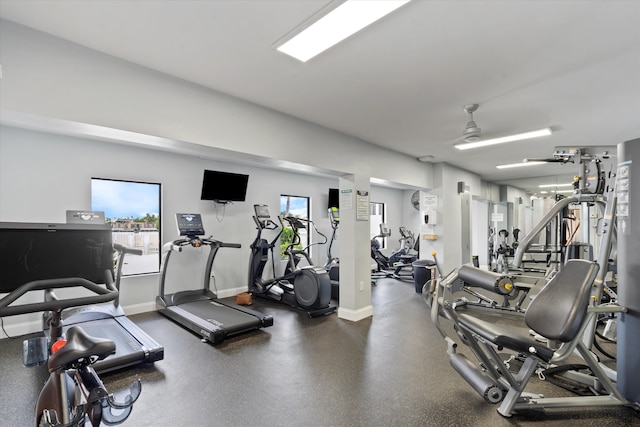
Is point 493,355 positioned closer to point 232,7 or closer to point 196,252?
point 232,7

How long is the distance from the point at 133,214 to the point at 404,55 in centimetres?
441

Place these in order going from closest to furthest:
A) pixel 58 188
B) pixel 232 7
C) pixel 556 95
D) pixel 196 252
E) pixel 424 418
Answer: pixel 232 7, pixel 424 418, pixel 556 95, pixel 58 188, pixel 196 252

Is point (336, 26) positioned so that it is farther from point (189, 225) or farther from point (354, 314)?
point (189, 225)

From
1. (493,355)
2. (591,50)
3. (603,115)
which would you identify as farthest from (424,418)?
(603,115)

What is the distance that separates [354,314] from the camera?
4.33 metres

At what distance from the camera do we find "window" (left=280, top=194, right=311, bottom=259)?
6664mm

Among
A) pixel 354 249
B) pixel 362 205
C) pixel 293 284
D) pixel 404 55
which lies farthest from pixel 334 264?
pixel 404 55

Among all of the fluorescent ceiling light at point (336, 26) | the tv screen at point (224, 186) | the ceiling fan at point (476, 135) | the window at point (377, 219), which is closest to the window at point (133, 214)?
the tv screen at point (224, 186)

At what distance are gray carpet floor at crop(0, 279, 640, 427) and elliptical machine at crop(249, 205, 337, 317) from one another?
0.63 meters

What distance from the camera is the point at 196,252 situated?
5.35m

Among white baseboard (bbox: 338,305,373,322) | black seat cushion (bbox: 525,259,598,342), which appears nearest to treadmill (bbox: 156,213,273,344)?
white baseboard (bbox: 338,305,373,322)

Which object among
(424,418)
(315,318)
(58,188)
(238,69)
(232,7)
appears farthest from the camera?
(315,318)

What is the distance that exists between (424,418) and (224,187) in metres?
4.43

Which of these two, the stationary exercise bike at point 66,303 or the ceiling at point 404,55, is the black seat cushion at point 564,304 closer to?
the ceiling at point 404,55
